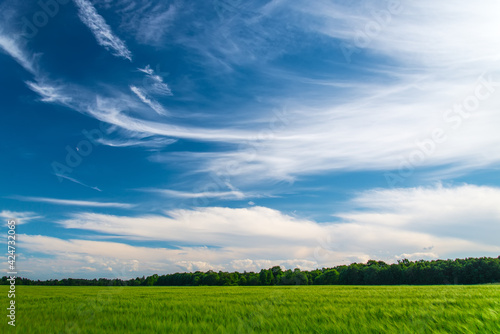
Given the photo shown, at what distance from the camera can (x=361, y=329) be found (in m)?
7.01

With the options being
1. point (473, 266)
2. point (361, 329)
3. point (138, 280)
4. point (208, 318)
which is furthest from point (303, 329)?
point (138, 280)

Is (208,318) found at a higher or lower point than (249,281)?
higher

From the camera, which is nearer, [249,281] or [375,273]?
[375,273]

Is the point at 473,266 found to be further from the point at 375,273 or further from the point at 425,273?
the point at 375,273

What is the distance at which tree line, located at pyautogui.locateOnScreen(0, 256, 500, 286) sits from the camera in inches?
3295

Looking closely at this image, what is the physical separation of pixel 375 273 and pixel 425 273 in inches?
625

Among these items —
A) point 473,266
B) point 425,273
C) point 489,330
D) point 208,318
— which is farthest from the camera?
point 425,273

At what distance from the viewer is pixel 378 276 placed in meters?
101

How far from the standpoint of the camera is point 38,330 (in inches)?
316

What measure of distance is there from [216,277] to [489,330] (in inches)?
4759

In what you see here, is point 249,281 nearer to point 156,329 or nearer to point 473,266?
point 473,266

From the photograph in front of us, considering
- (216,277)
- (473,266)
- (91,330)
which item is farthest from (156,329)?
(216,277)

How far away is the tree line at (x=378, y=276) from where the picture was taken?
83688 mm

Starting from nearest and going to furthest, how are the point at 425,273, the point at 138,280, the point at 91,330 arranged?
the point at 91,330, the point at 425,273, the point at 138,280
